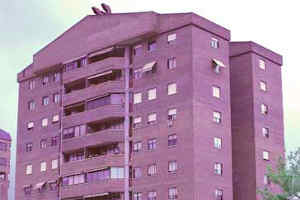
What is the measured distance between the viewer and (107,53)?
71.7m

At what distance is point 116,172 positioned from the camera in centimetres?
6706

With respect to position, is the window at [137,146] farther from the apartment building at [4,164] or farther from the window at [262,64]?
the apartment building at [4,164]

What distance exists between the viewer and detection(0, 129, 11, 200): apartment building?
402 feet

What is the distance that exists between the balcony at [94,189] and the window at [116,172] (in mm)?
423

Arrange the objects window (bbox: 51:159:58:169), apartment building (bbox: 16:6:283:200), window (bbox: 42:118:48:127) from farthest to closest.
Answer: window (bbox: 42:118:48:127) < window (bbox: 51:159:58:169) < apartment building (bbox: 16:6:283:200)

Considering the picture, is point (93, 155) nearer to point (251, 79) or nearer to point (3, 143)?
point (251, 79)

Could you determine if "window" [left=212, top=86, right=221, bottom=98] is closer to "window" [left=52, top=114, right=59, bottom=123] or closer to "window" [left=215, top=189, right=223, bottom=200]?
"window" [left=215, top=189, right=223, bottom=200]

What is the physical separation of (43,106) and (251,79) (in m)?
23.0

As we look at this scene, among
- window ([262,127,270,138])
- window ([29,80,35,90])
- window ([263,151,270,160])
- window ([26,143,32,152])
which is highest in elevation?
window ([29,80,35,90])

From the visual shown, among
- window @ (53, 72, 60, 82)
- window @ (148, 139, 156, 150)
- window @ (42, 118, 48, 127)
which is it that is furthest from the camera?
window @ (53, 72, 60, 82)

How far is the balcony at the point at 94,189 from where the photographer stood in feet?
218

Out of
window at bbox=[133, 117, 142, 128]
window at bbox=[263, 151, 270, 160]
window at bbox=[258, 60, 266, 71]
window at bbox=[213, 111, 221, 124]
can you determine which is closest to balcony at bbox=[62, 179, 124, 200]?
window at bbox=[133, 117, 142, 128]

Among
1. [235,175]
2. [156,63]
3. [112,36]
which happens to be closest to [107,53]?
[112,36]

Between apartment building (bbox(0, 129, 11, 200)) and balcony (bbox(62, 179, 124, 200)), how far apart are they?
5339cm
